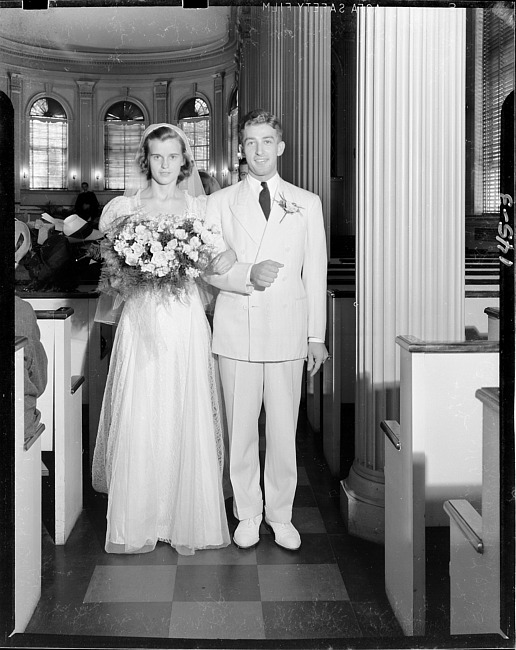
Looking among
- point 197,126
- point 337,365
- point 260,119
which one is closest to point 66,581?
point 337,365

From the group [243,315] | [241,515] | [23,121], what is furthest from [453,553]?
[23,121]

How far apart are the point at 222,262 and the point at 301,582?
127 cm

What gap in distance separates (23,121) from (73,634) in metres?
1.88

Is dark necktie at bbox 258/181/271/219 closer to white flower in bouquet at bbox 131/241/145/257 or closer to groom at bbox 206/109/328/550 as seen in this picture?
groom at bbox 206/109/328/550

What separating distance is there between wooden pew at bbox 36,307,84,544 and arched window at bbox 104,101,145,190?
0.58m

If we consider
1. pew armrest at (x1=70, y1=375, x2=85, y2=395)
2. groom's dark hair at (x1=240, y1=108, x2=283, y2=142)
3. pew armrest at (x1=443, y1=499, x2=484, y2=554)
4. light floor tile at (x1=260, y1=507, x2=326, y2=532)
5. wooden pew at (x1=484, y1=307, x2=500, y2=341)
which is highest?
groom's dark hair at (x1=240, y1=108, x2=283, y2=142)

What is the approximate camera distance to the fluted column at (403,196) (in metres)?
3.09

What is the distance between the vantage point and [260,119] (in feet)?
Answer: 10.0

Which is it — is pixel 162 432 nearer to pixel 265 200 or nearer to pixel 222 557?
pixel 222 557

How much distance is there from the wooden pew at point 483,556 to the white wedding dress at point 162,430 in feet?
3.22

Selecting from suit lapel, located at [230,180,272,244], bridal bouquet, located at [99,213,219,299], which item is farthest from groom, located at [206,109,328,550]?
bridal bouquet, located at [99,213,219,299]

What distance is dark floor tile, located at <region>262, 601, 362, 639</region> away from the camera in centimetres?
280

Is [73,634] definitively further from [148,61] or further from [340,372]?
[148,61]

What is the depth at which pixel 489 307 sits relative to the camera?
3203 millimetres
